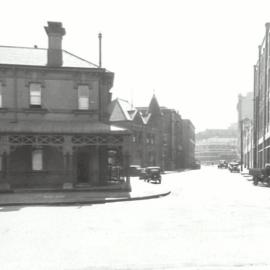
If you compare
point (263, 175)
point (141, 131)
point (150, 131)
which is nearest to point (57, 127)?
point (263, 175)

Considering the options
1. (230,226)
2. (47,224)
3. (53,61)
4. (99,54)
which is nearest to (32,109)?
(53,61)

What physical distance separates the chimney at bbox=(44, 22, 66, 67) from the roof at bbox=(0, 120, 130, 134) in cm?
463

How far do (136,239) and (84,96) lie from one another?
16730mm

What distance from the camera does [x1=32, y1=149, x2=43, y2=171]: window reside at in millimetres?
23375

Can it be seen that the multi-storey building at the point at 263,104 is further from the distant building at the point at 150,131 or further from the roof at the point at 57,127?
the roof at the point at 57,127

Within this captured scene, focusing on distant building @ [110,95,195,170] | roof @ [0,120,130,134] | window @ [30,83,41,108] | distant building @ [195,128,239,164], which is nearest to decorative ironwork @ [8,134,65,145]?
roof @ [0,120,130,134]

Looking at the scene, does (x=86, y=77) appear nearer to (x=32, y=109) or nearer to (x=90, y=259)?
(x=32, y=109)

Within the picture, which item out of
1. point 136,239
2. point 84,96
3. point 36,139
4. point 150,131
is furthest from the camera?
point 150,131

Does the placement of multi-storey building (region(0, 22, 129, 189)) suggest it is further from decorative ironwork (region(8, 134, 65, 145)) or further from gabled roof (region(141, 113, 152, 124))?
gabled roof (region(141, 113, 152, 124))

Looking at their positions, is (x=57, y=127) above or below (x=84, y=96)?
below

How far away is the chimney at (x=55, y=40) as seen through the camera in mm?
24964

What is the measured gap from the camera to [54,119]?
23812mm

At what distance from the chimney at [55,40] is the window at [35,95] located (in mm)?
2222

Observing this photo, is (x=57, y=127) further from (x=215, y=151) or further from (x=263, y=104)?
(x=215, y=151)
